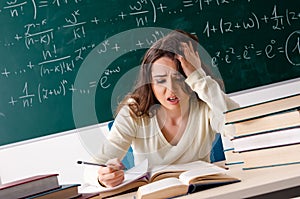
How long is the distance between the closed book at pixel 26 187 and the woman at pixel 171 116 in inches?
16.9

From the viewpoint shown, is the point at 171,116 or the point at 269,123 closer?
the point at 269,123

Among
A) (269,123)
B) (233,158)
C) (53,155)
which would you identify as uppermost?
(269,123)

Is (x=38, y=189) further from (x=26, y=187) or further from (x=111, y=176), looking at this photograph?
(x=111, y=176)

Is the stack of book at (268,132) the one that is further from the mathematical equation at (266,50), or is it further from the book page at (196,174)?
the mathematical equation at (266,50)

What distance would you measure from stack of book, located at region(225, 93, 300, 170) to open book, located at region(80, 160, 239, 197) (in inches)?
4.0

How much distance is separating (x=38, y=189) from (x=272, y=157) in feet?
1.97

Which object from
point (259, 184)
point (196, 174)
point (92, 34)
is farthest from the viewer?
point (92, 34)

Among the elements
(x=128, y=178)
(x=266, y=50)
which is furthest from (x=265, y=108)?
(x=266, y=50)

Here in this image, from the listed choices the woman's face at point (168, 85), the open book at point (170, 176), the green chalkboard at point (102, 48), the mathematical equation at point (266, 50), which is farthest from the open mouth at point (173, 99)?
the mathematical equation at point (266, 50)

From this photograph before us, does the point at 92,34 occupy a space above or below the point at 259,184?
above

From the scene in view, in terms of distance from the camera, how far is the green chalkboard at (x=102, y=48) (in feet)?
9.83

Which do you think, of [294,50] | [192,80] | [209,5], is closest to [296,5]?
[294,50]

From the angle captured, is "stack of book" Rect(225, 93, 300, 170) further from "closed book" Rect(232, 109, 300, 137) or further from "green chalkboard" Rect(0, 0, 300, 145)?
"green chalkboard" Rect(0, 0, 300, 145)

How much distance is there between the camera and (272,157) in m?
1.34
